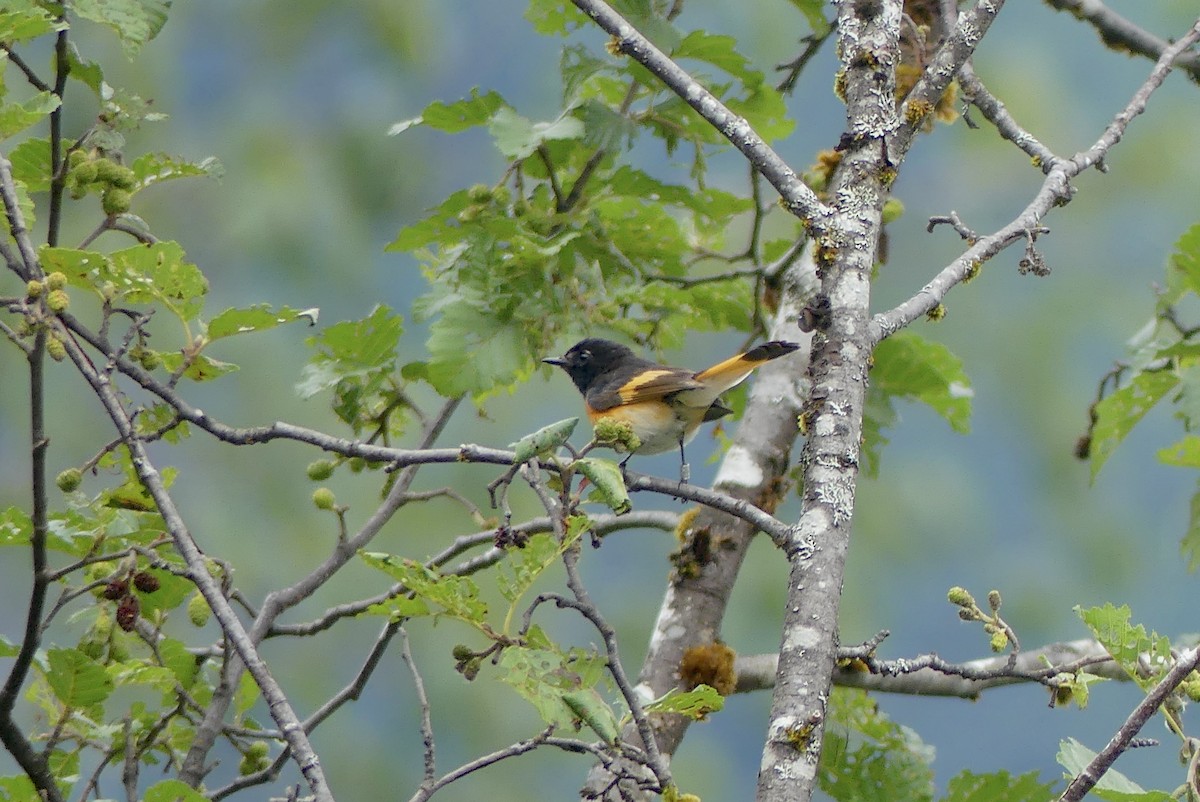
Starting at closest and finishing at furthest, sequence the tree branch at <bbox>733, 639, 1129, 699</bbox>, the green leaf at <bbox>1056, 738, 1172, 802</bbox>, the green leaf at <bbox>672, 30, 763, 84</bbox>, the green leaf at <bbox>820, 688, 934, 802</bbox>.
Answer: the green leaf at <bbox>1056, 738, 1172, 802</bbox> → the green leaf at <bbox>820, 688, 934, 802</bbox> → the tree branch at <bbox>733, 639, 1129, 699</bbox> → the green leaf at <bbox>672, 30, 763, 84</bbox>

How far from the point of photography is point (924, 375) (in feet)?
9.87

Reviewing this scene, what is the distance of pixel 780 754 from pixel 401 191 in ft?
48.3

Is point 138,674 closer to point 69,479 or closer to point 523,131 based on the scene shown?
point 69,479

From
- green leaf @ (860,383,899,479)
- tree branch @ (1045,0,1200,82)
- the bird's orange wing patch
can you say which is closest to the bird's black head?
the bird's orange wing patch

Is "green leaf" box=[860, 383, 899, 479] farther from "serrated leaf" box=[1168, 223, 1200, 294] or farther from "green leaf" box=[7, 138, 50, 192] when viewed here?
"green leaf" box=[7, 138, 50, 192]

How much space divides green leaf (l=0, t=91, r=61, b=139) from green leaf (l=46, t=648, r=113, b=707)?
76 cm

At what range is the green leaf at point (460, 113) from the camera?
108 inches

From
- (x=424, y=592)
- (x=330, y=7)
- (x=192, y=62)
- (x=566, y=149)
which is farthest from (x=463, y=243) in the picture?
(x=192, y=62)

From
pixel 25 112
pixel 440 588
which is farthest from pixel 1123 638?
pixel 25 112

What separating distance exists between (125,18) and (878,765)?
1860 mm

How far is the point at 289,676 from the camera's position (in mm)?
11141

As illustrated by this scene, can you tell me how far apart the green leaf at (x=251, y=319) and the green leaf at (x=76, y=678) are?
50cm

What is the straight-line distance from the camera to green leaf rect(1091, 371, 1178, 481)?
3178mm

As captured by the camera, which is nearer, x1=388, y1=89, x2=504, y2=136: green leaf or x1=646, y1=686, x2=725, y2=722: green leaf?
x1=646, y1=686, x2=725, y2=722: green leaf
